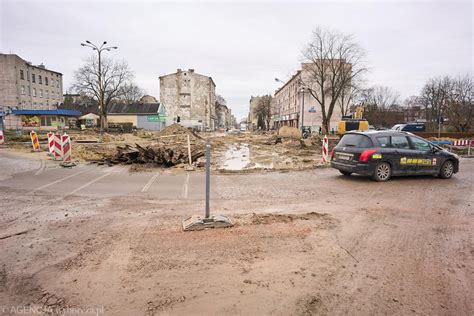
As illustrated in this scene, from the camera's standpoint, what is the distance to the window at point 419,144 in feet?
31.6

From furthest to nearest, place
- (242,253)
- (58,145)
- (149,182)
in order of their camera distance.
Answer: (58,145) → (149,182) → (242,253)

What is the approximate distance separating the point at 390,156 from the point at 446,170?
2549mm

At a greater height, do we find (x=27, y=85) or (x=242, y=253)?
(x=27, y=85)

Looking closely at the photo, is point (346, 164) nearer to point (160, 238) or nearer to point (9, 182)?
point (160, 238)

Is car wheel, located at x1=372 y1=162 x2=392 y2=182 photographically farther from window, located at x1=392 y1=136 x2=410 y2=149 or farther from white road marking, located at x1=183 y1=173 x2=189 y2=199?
white road marking, located at x1=183 y1=173 x2=189 y2=199

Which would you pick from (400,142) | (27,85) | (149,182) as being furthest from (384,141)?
(27,85)

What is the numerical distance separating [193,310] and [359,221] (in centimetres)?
390

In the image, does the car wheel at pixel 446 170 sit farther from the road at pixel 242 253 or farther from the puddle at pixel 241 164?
the puddle at pixel 241 164

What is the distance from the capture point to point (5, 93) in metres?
53.8

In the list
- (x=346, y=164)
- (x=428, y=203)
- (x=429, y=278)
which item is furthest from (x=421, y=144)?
(x=429, y=278)

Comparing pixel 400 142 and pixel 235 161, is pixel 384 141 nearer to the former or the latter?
pixel 400 142

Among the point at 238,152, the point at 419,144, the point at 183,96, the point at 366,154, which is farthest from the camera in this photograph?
the point at 183,96

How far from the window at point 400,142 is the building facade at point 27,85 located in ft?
181

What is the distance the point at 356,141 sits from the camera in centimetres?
959
